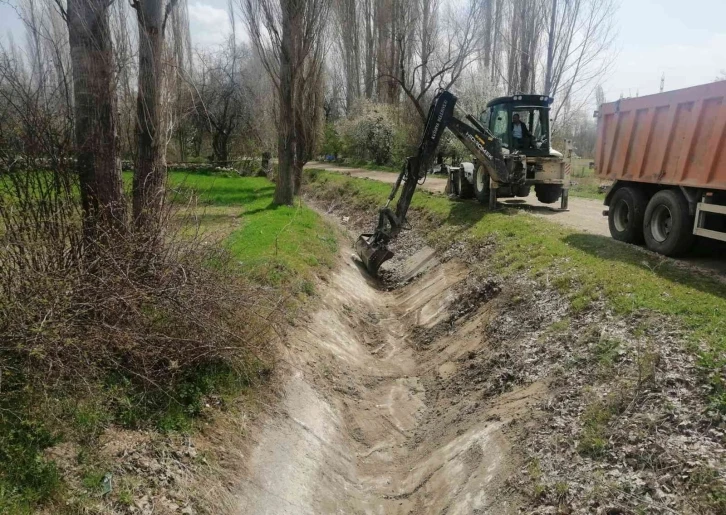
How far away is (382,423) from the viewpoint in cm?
716

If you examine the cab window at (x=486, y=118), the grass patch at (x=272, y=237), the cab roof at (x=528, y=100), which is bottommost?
the grass patch at (x=272, y=237)

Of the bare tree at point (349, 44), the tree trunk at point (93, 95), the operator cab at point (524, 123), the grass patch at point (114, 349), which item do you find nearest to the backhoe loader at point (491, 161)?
the operator cab at point (524, 123)

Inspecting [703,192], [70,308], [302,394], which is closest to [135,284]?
[70,308]

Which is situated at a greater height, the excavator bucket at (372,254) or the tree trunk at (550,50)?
the tree trunk at (550,50)

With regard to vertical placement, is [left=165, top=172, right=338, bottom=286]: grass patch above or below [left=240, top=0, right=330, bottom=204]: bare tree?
below

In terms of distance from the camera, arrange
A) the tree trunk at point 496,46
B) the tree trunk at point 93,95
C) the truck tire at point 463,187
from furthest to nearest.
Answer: the tree trunk at point 496,46 → the truck tire at point 463,187 → the tree trunk at point 93,95

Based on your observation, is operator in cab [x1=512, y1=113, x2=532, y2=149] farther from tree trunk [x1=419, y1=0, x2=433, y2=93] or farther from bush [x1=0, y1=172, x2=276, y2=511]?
tree trunk [x1=419, y1=0, x2=433, y2=93]

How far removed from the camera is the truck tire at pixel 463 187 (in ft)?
53.5

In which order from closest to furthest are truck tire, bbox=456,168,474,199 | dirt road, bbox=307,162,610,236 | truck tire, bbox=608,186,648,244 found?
truck tire, bbox=608,186,648,244 → dirt road, bbox=307,162,610,236 → truck tire, bbox=456,168,474,199

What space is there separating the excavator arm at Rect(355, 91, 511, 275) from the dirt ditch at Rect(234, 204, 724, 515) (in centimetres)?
388

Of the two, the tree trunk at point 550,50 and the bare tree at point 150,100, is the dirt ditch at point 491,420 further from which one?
the tree trunk at point 550,50

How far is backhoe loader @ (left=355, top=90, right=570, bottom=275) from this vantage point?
42.1 feet

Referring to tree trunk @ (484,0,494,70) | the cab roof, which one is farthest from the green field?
tree trunk @ (484,0,494,70)

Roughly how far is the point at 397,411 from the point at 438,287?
13.8 ft
